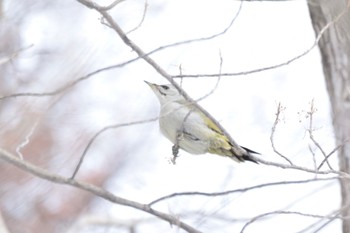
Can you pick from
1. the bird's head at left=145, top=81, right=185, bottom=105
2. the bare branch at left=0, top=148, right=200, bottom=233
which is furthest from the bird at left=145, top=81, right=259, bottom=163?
the bare branch at left=0, top=148, right=200, bottom=233

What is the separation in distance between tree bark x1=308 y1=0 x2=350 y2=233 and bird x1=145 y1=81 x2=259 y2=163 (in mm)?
890

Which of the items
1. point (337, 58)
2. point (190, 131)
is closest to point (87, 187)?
point (190, 131)

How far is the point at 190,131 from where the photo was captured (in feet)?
15.5

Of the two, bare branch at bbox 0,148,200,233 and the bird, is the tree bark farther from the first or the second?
bare branch at bbox 0,148,200,233

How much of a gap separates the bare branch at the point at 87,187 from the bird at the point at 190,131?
1044mm

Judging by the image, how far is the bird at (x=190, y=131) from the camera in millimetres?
4586

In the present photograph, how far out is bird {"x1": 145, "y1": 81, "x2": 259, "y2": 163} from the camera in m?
4.59

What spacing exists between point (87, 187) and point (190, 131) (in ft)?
4.66

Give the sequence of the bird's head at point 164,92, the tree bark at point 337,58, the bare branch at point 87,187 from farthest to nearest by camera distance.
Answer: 1. the tree bark at point 337,58
2. the bird's head at point 164,92
3. the bare branch at point 87,187

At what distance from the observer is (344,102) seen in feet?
17.9

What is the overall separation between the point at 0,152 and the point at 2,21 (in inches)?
106

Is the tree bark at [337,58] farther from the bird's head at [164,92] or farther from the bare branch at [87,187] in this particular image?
the bare branch at [87,187]

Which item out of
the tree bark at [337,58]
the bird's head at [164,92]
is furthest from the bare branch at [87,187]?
the tree bark at [337,58]

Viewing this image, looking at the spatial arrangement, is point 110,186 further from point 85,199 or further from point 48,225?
point 48,225
